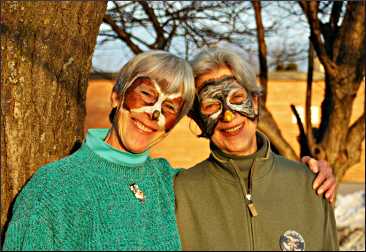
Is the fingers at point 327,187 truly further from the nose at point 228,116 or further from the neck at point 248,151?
the nose at point 228,116

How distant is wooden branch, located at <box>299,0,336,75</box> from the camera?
4723 millimetres

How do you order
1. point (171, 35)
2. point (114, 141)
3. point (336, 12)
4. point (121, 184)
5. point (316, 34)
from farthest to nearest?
point (171, 35), point (336, 12), point (316, 34), point (114, 141), point (121, 184)

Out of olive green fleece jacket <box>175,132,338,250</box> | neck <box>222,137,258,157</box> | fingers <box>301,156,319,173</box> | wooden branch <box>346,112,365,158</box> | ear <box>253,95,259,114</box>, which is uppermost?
ear <box>253,95,259,114</box>

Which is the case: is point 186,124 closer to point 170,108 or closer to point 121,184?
point 170,108

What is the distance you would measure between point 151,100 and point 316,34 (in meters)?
2.97

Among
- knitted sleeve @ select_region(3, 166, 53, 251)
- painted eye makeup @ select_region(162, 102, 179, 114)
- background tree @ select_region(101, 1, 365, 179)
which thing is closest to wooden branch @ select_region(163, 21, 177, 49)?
background tree @ select_region(101, 1, 365, 179)

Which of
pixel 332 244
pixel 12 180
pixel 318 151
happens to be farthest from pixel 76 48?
pixel 318 151

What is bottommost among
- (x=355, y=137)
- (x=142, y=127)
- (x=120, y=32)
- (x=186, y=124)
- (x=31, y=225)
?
(x=186, y=124)

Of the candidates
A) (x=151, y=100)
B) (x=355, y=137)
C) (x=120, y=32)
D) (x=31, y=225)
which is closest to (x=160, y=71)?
(x=151, y=100)

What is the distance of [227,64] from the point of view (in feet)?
8.31

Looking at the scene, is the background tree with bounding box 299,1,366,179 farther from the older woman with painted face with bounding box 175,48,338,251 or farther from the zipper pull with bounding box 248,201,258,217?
the zipper pull with bounding box 248,201,258,217

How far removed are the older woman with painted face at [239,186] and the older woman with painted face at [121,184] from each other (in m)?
0.16

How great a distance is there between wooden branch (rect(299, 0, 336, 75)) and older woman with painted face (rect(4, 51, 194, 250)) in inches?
108

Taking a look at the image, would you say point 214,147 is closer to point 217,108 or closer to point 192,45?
point 217,108
